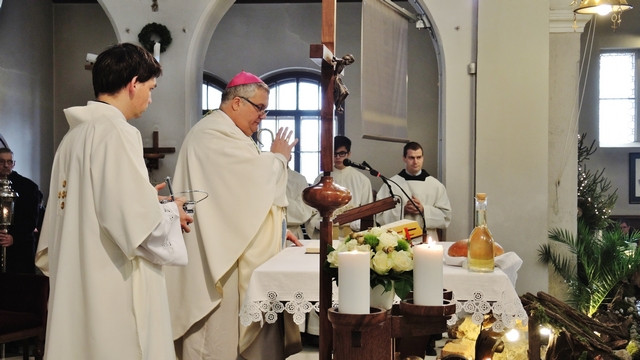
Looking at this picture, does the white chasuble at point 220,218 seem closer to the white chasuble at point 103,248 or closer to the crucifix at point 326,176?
the white chasuble at point 103,248

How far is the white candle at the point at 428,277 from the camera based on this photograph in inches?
90.7

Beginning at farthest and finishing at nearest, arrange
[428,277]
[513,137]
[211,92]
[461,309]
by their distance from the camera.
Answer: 1. [211,92]
2. [513,137]
3. [461,309]
4. [428,277]

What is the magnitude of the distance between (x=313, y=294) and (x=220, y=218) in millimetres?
918

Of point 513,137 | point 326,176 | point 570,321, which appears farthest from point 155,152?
point 326,176

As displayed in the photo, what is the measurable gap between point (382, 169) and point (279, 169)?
24.8ft

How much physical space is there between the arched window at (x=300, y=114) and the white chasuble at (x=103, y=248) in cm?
988

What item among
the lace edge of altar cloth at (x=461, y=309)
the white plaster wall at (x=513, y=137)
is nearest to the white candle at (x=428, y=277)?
the lace edge of altar cloth at (x=461, y=309)

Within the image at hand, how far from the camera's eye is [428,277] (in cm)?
231

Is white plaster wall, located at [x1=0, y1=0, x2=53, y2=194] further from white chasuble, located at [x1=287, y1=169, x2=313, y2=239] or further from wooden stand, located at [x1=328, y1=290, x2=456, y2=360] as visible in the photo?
wooden stand, located at [x1=328, y1=290, x2=456, y2=360]

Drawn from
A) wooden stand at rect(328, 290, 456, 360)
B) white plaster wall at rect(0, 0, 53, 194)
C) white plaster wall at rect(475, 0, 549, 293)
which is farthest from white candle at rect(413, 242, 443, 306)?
white plaster wall at rect(0, 0, 53, 194)

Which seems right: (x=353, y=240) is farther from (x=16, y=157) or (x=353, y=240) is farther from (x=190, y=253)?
(x=16, y=157)

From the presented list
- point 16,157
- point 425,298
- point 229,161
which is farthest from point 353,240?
point 16,157

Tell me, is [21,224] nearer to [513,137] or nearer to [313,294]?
[313,294]

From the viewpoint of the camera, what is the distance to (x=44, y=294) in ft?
18.2
